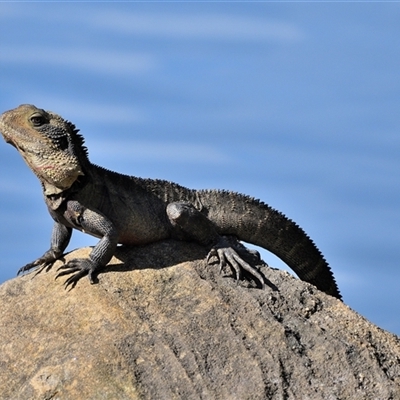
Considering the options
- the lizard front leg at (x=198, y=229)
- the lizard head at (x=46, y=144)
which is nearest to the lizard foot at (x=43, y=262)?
the lizard head at (x=46, y=144)

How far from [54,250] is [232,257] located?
7.28 ft

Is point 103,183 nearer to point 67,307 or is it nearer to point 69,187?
point 69,187

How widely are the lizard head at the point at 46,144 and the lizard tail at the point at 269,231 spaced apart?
1.81 m

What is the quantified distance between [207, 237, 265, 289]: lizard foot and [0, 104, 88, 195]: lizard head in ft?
6.11

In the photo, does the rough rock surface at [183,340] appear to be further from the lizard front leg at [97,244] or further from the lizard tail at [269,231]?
the lizard tail at [269,231]

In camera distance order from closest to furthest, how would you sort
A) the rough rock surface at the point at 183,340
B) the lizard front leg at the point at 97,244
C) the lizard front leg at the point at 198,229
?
1. the rough rock surface at the point at 183,340
2. the lizard front leg at the point at 97,244
3. the lizard front leg at the point at 198,229

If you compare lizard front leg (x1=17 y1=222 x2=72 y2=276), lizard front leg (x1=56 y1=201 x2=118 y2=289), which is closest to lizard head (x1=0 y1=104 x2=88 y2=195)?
lizard front leg (x1=56 y1=201 x2=118 y2=289)

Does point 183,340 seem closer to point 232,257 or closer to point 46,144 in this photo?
point 232,257

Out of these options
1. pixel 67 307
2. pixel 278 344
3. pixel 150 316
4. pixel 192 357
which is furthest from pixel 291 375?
pixel 67 307

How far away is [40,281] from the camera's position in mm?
10453

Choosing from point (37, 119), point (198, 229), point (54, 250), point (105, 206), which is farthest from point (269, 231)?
point (37, 119)

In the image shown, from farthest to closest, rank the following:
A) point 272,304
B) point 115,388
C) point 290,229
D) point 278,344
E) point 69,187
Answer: point 290,229, point 69,187, point 272,304, point 278,344, point 115,388

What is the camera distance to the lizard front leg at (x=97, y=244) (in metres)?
10.2

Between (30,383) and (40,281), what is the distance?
5.96 feet
